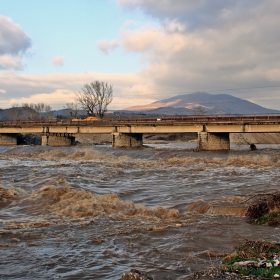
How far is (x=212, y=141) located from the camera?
53.6 meters

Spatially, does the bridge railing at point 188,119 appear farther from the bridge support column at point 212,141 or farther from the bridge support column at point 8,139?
the bridge support column at point 8,139

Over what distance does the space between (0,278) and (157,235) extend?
475cm

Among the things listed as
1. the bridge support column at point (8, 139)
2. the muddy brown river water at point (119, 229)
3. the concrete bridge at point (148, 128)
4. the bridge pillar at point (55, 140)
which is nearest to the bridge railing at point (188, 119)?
the concrete bridge at point (148, 128)

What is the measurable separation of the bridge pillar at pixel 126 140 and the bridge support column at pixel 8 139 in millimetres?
28169

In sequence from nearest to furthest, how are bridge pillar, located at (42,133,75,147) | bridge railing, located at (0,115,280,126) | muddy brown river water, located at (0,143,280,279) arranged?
muddy brown river water, located at (0,143,280,279)
bridge railing, located at (0,115,280,126)
bridge pillar, located at (42,133,75,147)

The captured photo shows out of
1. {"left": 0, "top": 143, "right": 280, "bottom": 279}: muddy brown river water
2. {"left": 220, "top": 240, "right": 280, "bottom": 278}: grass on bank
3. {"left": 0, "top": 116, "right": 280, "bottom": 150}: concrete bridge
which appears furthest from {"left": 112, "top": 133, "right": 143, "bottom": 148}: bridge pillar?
{"left": 220, "top": 240, "right": 280, "bottom": 278}: grass on bank

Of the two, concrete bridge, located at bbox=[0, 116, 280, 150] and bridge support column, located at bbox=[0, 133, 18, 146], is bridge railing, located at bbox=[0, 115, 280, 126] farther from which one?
bridge support column, located at bbox=[0, 133, 18, 146]

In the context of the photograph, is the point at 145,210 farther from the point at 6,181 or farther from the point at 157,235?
the point at 6,181

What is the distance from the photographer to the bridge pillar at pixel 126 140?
62.8m

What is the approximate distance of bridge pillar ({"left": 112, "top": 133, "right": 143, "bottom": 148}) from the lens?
62.8m

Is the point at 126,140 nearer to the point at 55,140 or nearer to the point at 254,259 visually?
the point at 55,140

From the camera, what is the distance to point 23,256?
945 centimetres

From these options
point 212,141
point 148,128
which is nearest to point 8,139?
point 148,128

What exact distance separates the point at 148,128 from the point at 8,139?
3580 centimetres
